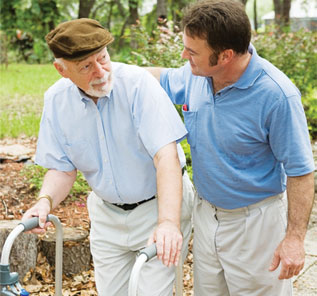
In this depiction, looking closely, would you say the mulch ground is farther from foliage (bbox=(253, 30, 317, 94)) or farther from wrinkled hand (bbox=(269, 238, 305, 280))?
foliage (bbox=(253, 30, 317, 94))

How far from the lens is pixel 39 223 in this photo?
7.48 ft

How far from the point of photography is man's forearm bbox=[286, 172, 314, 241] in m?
2.36

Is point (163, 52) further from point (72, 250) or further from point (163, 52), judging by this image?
point (72, 250)

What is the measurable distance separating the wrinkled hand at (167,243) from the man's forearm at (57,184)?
708 millimetres

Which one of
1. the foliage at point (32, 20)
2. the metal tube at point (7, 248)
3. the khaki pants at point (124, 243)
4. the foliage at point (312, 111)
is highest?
the metal tube at point (7, 248)

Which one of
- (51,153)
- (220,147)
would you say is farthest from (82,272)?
(220,147)

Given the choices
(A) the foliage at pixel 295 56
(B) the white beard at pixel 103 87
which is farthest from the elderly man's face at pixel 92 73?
(A) the foliage at pixel 295 56

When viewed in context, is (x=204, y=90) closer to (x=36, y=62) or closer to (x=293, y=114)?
(x=293, y=114)

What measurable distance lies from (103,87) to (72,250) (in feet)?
6.58

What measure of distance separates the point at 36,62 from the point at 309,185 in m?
20.3

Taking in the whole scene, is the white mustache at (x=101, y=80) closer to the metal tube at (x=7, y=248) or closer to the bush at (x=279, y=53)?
the metal tube at (x=7, y=248)

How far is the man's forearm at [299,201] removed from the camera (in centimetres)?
236

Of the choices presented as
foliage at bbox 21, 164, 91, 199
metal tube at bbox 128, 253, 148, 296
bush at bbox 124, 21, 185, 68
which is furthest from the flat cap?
bush at bbox 124, 21, 185, 68

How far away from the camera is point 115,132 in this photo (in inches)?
96.1
